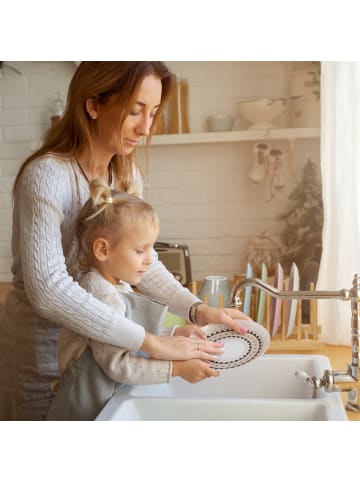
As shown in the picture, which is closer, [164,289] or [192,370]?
[192,370]

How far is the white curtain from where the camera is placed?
1.55 metres

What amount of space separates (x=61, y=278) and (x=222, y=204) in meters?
1.51

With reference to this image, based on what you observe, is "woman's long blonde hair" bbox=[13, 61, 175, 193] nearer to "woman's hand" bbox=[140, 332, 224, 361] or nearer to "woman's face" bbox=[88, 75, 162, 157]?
"woman's face" bbox=[88, 75, 162, 157]

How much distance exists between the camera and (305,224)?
2111mm

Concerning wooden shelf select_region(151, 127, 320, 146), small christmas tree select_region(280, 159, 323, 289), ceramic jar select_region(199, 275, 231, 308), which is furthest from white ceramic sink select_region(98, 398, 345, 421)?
wooden shelf select_region(151, 127, 320, 146)

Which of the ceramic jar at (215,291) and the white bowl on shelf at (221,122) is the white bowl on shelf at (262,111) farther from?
the ceramic jar at (215,291)

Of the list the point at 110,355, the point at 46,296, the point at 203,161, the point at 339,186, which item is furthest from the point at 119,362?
the point at 203,161

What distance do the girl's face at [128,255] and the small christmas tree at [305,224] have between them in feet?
4.02

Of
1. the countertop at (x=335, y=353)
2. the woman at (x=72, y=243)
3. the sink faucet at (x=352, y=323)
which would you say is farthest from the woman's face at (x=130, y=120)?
the countertop at (x=335, y=353)

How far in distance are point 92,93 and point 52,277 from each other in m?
0.27

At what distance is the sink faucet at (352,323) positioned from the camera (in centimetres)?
86

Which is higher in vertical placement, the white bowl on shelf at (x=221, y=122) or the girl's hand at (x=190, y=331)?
the white bowl on shelf at (x=221, y=122)

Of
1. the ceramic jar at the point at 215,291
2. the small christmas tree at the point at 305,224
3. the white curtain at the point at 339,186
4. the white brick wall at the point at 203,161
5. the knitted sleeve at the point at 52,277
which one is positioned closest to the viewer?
the knitted sleeve at the point at 52,277

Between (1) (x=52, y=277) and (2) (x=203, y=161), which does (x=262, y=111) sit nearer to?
(2) (x=203, y=161)
